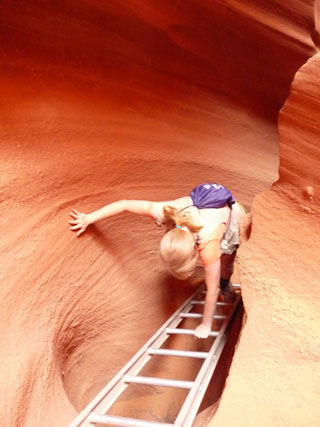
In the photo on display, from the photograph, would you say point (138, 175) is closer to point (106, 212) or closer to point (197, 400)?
point (106, 212)

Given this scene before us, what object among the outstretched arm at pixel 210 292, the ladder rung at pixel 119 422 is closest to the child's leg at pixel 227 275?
the outstretched arm at pixel 210 292

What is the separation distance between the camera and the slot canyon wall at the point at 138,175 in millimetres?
1117

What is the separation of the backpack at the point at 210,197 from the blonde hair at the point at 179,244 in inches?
5.3

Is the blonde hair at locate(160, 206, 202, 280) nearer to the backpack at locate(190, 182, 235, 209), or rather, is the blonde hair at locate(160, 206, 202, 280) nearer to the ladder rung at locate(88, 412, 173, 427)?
the backpack at locate(190, 182, 235, 209)

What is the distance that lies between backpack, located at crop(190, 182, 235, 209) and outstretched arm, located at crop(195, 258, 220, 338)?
235 mm

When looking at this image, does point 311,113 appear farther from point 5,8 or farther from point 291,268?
point 5,8

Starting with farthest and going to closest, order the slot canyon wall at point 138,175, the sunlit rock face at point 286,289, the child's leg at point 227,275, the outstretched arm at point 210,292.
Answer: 1. the child's leg at point 227,275
2. the outstretched arm at point 210,292
3. the slot canyon wall at point 138,175
4. the sunlit rock face at point 286,289

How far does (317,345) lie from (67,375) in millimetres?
992

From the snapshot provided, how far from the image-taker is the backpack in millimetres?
1471

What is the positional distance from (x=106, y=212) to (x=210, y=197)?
0.44 meters

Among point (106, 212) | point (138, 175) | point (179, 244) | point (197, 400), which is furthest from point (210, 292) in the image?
point (138, 175)

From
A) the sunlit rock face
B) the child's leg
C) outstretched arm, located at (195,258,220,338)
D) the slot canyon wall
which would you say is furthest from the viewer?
the child's leg

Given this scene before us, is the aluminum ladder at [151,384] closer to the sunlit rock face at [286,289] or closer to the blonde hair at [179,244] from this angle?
the sunlit rock face at [286,289]

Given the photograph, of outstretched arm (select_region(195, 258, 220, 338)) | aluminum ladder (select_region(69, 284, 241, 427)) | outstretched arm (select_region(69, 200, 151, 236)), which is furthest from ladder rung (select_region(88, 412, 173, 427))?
outstretched arm (select_region(69, 200, 151, 236))
